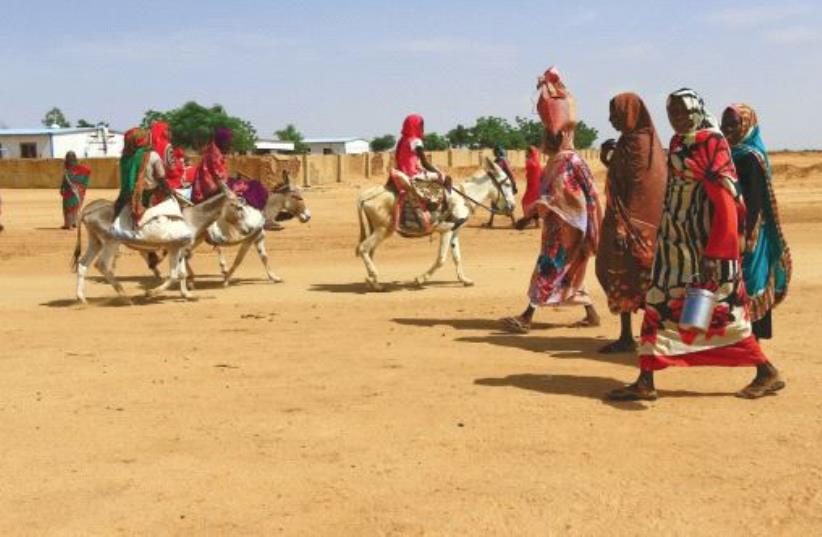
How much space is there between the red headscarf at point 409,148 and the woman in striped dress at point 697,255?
6.95 m

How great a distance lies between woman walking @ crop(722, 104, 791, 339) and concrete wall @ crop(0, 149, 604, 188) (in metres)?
30.1

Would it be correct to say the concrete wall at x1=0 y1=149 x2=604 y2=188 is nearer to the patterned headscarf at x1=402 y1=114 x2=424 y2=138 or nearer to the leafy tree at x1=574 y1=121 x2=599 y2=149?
the patterned headscarf at x1=402 y1=114 x2=424 y2=138

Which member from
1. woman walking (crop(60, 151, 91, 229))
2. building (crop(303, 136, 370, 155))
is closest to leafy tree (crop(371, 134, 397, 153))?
building (crop(303, 136, 370, 155))

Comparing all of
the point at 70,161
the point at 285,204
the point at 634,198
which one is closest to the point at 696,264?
the point at 634,198

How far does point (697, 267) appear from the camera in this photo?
6.25 m

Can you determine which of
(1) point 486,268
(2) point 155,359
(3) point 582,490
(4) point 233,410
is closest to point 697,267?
(3) point 582,490

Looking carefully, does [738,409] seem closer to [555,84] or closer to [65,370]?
[555,84]

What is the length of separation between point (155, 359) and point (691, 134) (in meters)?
4.73

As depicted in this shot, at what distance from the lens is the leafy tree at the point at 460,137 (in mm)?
93200

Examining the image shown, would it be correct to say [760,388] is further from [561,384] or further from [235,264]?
[235,264]

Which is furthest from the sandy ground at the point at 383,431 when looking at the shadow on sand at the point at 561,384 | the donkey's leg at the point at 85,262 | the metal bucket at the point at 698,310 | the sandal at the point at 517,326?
the donkey's leg at the point at 85,262

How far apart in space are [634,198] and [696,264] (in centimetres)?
162

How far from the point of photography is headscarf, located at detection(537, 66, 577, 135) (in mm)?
9188

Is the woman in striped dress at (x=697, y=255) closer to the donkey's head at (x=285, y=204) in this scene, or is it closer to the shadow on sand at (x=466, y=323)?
the shadow on sand at (x=466, y=323)
